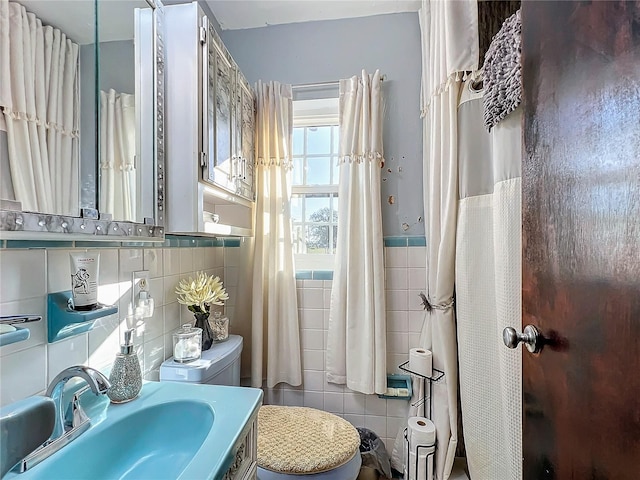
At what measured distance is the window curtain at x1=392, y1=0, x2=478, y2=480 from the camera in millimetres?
1303

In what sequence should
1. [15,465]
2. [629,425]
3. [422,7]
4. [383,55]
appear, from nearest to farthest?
[629,425] → [15,465] → [422,7] → [383,55]

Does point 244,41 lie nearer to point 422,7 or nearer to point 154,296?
point 422,7

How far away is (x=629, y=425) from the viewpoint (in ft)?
1.44

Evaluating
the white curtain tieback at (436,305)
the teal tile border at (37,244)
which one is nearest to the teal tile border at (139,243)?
the teal tile border at (37,244)

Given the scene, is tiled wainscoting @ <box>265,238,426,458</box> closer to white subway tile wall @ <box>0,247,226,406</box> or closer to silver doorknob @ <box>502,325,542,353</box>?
white subway tile wall @ <box>0,247,226,406</box>

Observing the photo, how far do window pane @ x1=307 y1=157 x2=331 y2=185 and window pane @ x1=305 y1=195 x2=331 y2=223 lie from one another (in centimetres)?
9

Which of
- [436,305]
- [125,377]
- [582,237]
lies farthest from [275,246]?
[582,237]

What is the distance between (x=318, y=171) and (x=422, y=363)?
3.91 feet

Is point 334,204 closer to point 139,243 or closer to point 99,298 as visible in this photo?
point 139,243

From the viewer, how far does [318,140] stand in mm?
1913

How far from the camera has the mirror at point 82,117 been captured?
597 millimetres

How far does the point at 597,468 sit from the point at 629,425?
116 mm

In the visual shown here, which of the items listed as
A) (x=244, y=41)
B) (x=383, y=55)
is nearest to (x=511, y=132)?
(x=383, y=55)

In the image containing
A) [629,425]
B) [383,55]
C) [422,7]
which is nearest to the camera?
[629,425]
